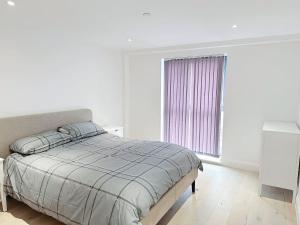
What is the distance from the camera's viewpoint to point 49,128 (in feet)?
10.7

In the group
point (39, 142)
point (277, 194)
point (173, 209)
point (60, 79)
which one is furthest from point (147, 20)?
point (277, 194)

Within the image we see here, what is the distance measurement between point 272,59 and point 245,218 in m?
2.42

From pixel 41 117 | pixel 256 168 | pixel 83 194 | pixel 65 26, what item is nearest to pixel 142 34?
pixel 65 26

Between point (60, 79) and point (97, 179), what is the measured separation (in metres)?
2.20

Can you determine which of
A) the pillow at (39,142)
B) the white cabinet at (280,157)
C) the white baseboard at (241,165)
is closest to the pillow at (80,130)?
the pillow at (39,142)

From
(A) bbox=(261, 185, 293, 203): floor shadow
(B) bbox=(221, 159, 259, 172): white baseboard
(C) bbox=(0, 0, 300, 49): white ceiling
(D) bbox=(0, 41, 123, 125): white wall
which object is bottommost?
(A) bbox=(261, 185, 293, 203): floor shadow

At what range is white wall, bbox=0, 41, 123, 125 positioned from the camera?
287cm

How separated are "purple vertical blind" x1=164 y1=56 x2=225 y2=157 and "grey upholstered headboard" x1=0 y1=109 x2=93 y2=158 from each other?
1907 mm

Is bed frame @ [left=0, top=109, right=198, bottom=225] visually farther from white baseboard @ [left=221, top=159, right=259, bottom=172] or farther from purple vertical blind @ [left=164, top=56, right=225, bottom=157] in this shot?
purple vertical blind @ [left=164, top=56, right=225, bottom=157]

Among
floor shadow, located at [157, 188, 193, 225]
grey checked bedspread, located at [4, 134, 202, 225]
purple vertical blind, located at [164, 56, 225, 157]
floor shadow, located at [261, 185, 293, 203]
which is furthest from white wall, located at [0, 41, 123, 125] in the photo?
floor shadow, located at [261, 185, 293, 203]

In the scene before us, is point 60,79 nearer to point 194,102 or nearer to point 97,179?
point 97,179

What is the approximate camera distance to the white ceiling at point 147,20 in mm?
2059

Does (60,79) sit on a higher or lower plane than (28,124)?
higher

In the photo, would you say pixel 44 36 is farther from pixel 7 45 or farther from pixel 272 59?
pixel 272 59
